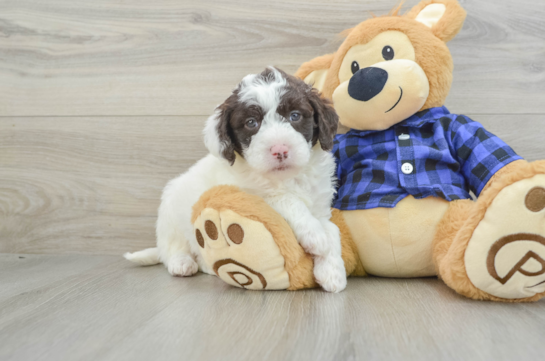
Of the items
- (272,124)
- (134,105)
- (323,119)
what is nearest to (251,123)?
(272,124)

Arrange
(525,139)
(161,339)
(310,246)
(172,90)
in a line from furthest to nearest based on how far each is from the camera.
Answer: (172,90) < (525,139) < (310,246) < (161,339)

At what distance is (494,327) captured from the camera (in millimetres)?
861

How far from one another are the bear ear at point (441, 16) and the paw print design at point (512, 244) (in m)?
0.60

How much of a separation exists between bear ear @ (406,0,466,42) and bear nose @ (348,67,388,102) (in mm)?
270

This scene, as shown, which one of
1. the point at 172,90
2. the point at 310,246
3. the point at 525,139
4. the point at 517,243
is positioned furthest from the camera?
the point at 172,90

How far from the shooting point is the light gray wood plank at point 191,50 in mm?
1633

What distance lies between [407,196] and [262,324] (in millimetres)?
600

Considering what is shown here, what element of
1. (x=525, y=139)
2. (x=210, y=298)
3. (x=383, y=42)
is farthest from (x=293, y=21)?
(x=210, y=298)

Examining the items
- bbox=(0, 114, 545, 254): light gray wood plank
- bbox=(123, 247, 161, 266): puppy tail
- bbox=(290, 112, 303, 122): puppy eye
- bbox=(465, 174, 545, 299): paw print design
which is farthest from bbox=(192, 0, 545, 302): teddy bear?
bbox=(0, 114, 545, 254): light gray wood plank

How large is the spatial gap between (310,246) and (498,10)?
1259 mm

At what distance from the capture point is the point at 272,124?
3.65 feet

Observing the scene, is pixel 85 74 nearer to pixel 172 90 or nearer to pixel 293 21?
pixel 172 90

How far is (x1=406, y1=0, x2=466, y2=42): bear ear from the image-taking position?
1.31 m

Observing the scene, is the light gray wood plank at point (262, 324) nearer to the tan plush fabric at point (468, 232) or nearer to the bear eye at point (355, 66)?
A: the tan plush fabric at point (468, 232)
